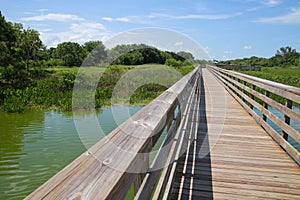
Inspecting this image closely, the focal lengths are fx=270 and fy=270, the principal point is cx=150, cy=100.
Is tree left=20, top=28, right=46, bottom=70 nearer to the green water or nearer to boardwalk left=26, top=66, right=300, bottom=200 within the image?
the green water

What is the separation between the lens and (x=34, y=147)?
827 centimetres

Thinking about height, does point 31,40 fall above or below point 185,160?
above

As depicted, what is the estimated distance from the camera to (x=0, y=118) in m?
11.9

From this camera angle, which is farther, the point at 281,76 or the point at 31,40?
the point at 31,40

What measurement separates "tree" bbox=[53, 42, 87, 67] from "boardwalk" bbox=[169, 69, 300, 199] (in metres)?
62.1

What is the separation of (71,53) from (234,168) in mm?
83229

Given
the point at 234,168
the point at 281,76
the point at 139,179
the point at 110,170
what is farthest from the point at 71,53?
the point at 110,170

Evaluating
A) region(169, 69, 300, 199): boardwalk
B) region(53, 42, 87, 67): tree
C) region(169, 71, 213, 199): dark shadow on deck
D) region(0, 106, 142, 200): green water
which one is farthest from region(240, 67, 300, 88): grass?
region(53, 42, 87, 67): tree

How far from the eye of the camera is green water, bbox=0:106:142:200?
608 cm

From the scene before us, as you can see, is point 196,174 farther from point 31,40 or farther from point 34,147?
point 31,40

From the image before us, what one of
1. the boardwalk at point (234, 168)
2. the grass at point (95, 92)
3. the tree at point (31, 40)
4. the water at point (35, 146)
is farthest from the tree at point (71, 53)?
the boardwalk at point (234, 168)

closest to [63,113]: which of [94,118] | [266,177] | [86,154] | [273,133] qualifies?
[94,118]

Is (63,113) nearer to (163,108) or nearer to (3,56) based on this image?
(3,56)

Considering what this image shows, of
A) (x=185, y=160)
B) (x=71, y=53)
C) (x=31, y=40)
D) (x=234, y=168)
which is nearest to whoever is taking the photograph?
(x=234, y=168)
